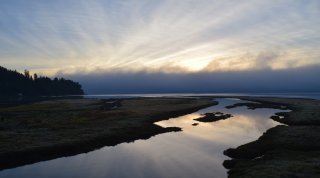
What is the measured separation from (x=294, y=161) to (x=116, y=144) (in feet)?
86.6

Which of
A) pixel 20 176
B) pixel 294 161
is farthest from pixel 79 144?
pixel 294 161

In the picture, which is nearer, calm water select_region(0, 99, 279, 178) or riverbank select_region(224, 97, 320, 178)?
riverbank select_region(224, 97, 320, 178)

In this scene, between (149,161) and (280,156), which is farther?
(149,161)

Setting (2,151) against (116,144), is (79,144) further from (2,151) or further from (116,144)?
(2,151)

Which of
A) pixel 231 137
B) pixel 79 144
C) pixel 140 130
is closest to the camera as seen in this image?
pixel 79 144

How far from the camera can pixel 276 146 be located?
4372 cm

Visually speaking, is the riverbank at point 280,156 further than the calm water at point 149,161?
No

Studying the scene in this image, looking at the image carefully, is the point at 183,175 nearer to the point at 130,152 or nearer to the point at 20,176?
the point at 130,152

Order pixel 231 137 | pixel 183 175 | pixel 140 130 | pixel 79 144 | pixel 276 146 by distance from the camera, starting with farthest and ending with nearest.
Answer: pixel 140 130 → pixel 231 137 → pixel 79 144 → pixel 276 146 → pixel 183 175

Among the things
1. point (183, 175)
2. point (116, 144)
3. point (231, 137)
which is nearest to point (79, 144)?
point (116, 144)

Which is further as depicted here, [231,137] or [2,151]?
[231,137]

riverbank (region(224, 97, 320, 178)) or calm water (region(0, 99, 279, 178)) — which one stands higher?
riverbank (region(224, 97, 320, 178))

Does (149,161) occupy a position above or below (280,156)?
below

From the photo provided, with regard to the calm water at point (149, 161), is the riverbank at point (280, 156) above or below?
above
